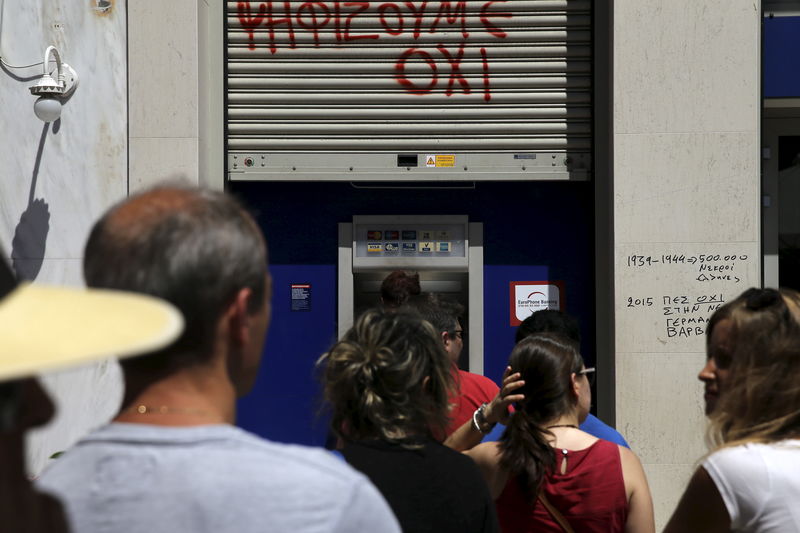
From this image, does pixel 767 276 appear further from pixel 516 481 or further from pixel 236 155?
pixel 516 481

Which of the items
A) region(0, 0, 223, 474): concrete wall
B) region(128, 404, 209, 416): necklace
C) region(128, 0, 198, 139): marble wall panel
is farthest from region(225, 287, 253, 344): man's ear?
region(128, 0, 198, 139): marble wall panel

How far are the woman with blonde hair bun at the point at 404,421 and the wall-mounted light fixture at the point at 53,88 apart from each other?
3.12m

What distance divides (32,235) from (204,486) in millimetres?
4610

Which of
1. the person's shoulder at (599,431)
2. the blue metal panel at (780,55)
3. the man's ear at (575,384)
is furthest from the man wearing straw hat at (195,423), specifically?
the blue metal panel at (780,55)

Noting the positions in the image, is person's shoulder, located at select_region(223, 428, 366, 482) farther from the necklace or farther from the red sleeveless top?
→ the red sleeveless top

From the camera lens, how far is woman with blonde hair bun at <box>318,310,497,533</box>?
91.0 inches

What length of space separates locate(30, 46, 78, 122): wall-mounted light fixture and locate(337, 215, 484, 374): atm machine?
203cm

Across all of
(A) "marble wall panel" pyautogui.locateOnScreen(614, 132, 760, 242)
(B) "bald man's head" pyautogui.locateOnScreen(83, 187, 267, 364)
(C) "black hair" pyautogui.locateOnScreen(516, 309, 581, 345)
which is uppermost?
(A) "marble wall panel" pyautogui.locateOnScreen(614, 132, 760, 242)

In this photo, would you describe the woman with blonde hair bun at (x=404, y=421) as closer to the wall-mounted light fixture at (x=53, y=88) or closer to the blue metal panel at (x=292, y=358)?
the wall-mounted light fixture at (x=53, y=88)

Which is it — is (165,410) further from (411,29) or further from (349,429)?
(411,29)

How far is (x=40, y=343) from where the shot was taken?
0.85 metres

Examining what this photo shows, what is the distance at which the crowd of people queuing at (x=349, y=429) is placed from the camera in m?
1.25

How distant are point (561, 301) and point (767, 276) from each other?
4.79 ft

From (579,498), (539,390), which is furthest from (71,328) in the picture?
(539,390)
